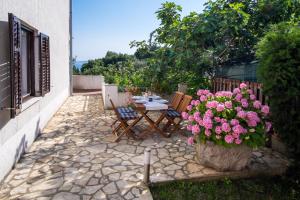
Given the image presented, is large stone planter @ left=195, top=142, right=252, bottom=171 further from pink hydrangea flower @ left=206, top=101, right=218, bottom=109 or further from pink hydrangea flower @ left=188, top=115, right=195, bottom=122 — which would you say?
pink hydrangea flower @ left=206, top=101, right=218, bottom=109

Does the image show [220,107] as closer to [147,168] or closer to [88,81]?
[147,168]

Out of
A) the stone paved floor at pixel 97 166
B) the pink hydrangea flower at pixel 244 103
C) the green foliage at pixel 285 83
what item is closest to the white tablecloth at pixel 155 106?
the stone paved floor at pixel 97 166

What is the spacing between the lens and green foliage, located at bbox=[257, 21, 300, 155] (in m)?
4.04

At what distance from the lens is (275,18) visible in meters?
8.42

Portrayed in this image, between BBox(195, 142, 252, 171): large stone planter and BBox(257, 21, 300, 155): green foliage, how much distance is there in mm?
687

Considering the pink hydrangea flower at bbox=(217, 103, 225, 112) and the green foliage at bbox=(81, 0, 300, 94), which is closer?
the pink hydrangea flower at bbox=(217, 103, 225, 112)

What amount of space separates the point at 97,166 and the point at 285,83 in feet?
11.2

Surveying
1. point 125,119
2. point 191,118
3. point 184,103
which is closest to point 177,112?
point 184,103

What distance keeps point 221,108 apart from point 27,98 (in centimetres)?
417

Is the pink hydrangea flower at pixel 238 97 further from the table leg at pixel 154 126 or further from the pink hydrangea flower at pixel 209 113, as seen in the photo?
the table leg at pixel 154 126

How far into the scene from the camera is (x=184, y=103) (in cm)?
666

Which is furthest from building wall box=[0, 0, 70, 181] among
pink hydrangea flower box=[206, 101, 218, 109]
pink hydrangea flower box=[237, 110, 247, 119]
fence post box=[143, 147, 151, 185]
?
pink hydrangea flower box=[237, 110, 247, 119]

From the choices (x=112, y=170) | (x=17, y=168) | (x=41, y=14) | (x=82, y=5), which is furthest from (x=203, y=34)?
(x=82, y=5)

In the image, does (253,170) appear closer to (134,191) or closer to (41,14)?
(134,191)
